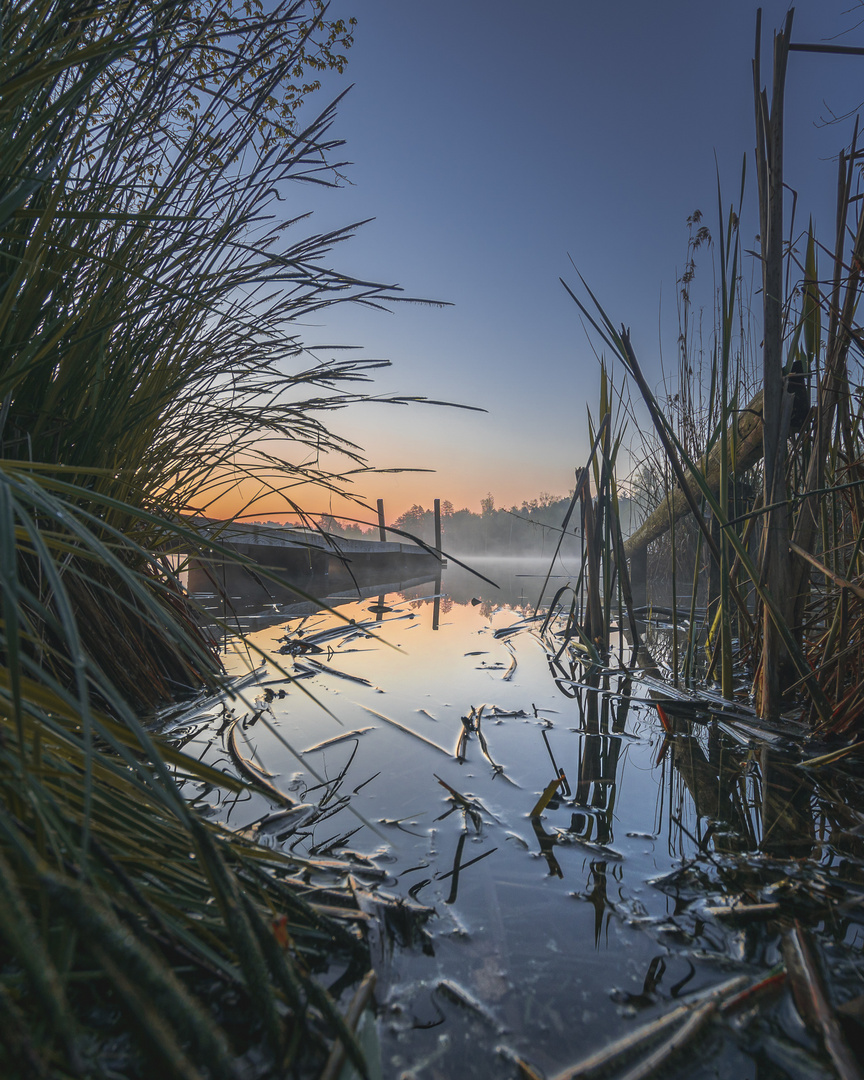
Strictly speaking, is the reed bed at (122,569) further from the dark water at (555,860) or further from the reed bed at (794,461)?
the reed bed at (794,461)

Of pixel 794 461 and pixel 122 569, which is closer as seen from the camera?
pixel 122 569

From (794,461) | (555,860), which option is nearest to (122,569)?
(555,860)

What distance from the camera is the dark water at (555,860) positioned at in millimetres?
480

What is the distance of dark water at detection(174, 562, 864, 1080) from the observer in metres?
0.48

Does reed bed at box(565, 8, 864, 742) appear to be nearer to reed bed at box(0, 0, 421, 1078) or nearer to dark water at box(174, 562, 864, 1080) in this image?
dark water at box(174, 562, 864, 1080)

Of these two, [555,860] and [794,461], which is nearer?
[555,860]

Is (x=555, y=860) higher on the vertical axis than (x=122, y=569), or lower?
lower

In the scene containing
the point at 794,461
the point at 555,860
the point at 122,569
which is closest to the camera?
the point at 122,569

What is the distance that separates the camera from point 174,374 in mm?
1185

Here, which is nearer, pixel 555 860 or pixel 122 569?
pixel 122 569

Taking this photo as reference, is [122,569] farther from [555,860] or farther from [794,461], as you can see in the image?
[794,461]

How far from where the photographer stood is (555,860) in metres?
0.75

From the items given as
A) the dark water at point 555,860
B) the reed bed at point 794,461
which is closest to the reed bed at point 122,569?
the dark water at point 555,860

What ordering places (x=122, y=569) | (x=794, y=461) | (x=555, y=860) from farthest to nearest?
(x=794, y=461), (x=555, y=860), (x=122, y=569)
